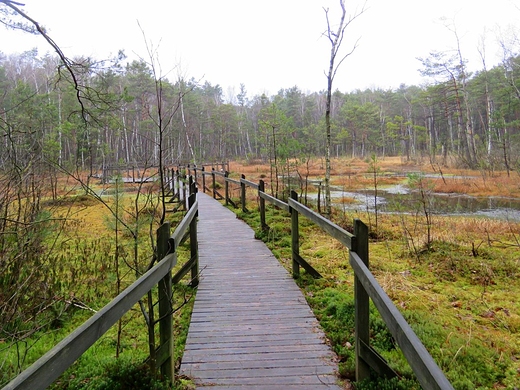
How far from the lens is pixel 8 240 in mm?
4016

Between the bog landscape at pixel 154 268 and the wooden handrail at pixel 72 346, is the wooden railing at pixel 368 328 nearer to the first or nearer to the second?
the bog landscape at pixel 154 268

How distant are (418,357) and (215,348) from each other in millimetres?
2136

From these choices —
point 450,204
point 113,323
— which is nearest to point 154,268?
point 113,323

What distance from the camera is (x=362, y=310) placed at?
2.73 meters

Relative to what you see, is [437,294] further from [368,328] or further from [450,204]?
[450,204]

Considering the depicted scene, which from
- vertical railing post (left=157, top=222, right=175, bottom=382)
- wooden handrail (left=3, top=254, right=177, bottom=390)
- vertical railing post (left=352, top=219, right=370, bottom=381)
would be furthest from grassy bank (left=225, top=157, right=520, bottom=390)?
wooden handrail (left=3, top=254, right=177, bottom=390)

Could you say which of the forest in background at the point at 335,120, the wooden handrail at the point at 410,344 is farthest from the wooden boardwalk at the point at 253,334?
the forest in background at the point at 335,120

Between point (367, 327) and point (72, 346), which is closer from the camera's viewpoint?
point (72, 346)

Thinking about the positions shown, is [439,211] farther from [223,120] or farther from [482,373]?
[223,120]

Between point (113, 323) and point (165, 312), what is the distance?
96 centimetres

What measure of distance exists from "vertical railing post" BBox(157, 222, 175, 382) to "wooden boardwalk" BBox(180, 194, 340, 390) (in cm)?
28

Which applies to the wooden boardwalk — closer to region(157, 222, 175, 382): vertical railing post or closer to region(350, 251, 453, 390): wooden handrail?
region(157, 222, 175, 382): vertical railing post

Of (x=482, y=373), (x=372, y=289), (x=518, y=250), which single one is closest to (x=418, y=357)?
(x=372, y=289)

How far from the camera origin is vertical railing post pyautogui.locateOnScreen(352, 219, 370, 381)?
2.67 meters
